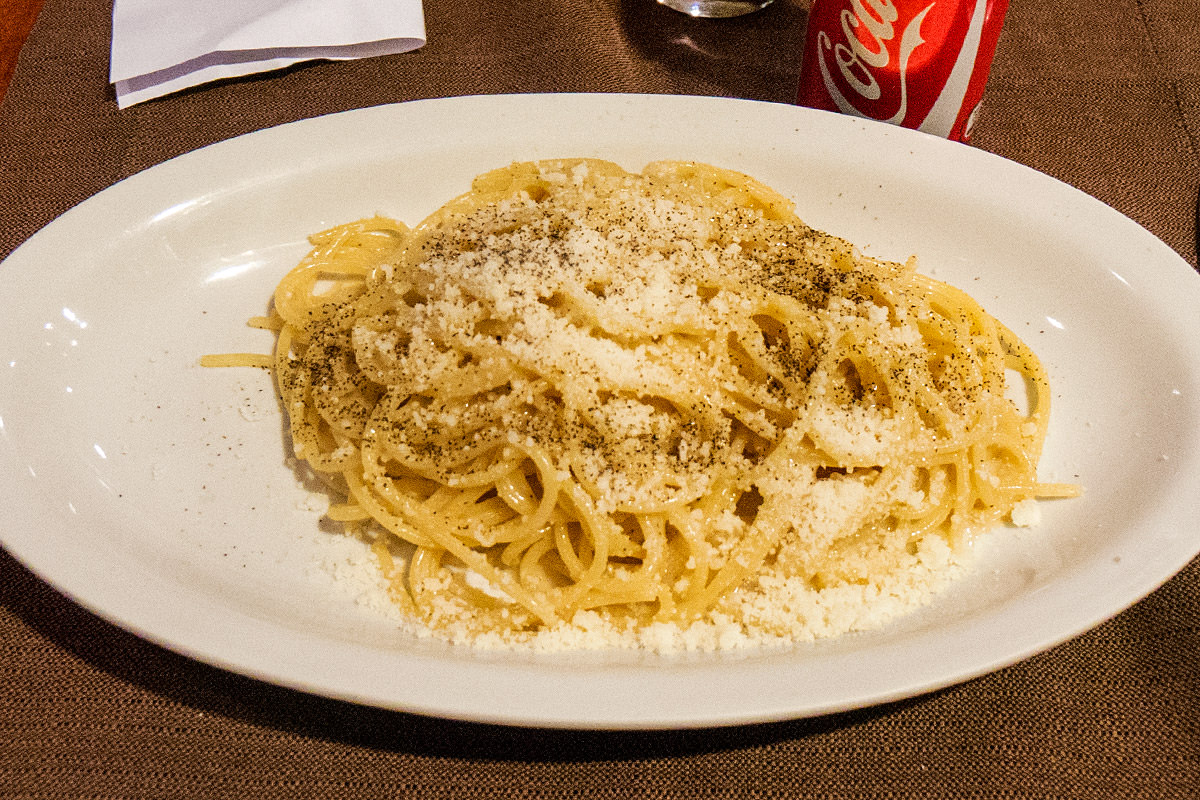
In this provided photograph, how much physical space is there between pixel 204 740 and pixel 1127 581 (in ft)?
5.65

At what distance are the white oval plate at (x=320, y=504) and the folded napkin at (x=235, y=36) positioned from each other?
0.89 metres

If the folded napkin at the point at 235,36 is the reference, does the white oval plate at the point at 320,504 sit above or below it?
below

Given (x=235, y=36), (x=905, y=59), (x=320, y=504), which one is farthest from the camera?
(x=235, y=36)

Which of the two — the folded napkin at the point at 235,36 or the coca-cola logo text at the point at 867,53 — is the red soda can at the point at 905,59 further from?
the folded napkin at the point at 235,36

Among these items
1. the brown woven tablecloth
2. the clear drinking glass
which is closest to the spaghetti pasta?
the brown woven tablecloth

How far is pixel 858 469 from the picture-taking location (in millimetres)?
1861

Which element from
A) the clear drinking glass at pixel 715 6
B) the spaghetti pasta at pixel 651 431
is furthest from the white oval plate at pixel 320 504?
the clear drinking glass at pixel 715 6

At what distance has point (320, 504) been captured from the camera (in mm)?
1914

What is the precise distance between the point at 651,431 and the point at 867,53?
131cm

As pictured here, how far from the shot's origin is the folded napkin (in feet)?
Answer: 9.75

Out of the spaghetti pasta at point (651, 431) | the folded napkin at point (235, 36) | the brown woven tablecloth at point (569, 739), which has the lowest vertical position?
the brown woven tablecloth at point (569, 739)

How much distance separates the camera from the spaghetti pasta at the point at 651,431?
1.74m

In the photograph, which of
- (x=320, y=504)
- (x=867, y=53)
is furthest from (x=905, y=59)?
(x=320, y=504)

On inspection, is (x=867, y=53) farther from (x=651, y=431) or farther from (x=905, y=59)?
(x=651, y=431)
